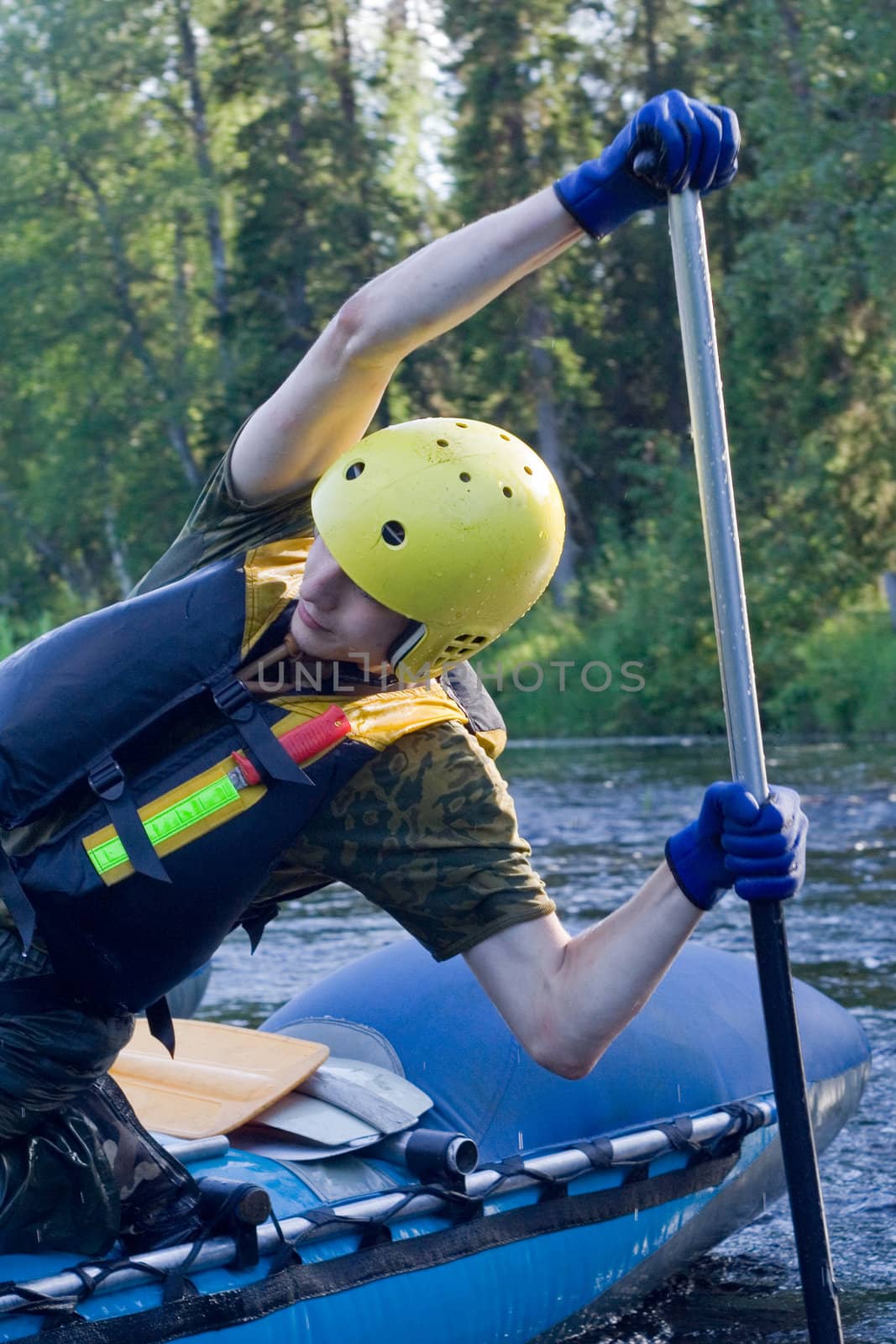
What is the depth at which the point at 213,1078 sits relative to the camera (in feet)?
10.0

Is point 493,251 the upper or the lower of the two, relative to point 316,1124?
upper

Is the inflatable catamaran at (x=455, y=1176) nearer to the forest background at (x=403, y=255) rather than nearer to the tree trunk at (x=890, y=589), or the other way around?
the tree trunk at (x=890, y=589)

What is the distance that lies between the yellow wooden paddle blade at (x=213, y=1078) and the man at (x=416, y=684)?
0.26m

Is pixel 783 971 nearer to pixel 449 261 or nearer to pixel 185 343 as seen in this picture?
pixel 449 261

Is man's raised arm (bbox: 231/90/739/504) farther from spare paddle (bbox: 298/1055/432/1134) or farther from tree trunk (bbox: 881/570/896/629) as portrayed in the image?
tree trunk (bbox: 881/570/896/629)

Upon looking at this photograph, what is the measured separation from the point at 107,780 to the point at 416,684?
48 cm

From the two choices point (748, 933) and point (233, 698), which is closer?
point (233, 698)

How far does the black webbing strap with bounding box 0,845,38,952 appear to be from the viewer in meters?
2.38

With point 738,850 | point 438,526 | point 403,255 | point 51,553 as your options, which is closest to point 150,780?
point 438,526

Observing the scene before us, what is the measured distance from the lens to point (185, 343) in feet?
93.6

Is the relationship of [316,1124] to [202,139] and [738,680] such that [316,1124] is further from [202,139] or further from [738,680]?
[202,139]

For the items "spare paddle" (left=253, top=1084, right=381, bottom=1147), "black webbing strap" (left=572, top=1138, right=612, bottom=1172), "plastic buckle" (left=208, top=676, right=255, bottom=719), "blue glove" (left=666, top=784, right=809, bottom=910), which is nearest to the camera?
"blue glove" (left=666, top=784, right=809, bottom=910)

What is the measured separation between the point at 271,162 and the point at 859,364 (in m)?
10.4

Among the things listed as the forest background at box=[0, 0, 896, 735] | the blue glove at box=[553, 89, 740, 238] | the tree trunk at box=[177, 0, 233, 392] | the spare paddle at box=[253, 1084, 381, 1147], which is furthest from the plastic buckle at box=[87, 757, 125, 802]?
the tree trunk at box=[177, 0, 233, 392]
